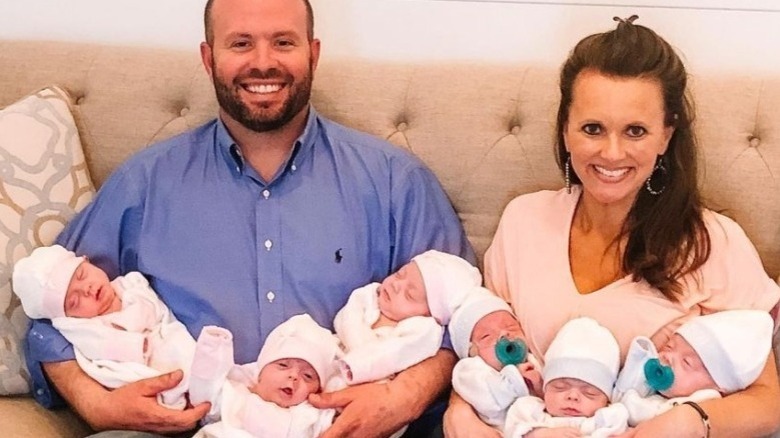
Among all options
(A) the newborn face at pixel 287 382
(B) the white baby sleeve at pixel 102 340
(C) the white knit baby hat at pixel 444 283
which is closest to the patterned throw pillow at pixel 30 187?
(B) the white baby sleeve at pixel 102 340

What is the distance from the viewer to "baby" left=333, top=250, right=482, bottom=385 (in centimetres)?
186

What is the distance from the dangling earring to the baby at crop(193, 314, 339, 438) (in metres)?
A: 0.69

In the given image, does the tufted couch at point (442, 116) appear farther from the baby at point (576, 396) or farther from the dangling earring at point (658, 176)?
the baby at point (576, 396)

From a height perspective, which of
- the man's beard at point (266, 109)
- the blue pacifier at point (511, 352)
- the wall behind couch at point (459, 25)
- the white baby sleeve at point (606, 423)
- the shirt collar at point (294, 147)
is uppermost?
the wall behind couch at point (459, 25)

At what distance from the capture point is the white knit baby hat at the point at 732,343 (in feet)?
5.38

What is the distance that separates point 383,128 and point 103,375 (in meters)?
0.80

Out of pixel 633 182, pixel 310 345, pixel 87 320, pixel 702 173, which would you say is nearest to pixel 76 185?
pixel 87 320

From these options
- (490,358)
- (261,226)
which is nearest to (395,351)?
(490,358)

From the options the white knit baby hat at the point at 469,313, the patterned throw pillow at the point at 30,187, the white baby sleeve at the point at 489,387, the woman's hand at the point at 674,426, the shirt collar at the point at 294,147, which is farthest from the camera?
the shirt collar at the point at 294,147

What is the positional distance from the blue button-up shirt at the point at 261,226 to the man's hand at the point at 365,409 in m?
0.26

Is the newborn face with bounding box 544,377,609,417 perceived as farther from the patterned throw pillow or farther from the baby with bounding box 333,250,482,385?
the patterned throw pillow

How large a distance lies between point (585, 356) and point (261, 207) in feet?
2.55

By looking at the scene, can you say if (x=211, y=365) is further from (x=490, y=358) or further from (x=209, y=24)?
(x=209, y=24)

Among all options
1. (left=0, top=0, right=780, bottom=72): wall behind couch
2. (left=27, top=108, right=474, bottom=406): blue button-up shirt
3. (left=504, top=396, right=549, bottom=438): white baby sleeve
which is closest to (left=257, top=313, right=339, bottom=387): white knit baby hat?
(left=27, top=108, right=474, bottom=406): blue button-up shirt
